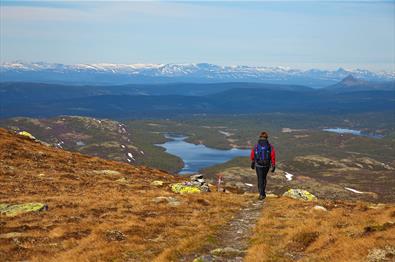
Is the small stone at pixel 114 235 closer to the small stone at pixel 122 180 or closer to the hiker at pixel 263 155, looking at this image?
the hiker at pixel 263 155

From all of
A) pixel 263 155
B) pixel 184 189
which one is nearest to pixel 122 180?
pixel 184 189

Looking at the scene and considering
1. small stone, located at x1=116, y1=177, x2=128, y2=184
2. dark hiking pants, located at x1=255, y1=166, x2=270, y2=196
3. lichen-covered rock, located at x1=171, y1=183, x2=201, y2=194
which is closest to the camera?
dark hiking pants, located at x1=255, y1=166, x2=270, y2=196

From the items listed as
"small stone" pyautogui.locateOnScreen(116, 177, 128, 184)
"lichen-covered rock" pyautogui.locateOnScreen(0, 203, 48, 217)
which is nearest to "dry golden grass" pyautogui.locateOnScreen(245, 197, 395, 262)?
"lichen-covered rock" pyautogui.locateOnScreen(0, 203, 48, 217)

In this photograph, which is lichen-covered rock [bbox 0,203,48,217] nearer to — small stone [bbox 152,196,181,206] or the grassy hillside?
the grassy hillside

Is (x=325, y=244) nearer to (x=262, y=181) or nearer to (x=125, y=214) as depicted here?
(x=125, y=214)

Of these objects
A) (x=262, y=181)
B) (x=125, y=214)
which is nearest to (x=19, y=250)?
(x=125, y=214)

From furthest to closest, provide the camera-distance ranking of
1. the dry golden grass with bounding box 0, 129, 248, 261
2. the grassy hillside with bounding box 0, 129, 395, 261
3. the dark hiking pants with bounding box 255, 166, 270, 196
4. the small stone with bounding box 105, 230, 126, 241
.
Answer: the dark hiking pants with bounding box 255, 166, 270, 196
the small stone with bounding box 105, 230, 126, 241
the dry golden grass with bounding box 0, 129, 248, 261
the grassy hillside with bounding box 0, 129, 395, 261

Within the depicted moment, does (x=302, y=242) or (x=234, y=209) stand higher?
(x=302, y=242)

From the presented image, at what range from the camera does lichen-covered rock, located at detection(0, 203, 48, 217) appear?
2929cm

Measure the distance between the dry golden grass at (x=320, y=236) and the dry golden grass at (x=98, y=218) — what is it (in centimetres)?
310

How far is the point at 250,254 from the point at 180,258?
2979 millimetres

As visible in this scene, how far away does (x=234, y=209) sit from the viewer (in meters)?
34.6

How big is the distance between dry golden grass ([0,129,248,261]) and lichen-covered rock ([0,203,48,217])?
73 centimetres

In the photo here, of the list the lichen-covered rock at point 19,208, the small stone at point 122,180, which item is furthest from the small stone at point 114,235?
the small stone at point 122,180
